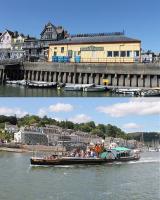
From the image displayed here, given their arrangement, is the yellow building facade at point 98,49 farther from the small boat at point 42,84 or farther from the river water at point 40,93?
the river water at point 40,93

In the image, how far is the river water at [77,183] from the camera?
14.2m

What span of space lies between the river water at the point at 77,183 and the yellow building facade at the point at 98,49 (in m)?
7.07

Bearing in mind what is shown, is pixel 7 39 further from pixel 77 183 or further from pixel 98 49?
pixel 77 183

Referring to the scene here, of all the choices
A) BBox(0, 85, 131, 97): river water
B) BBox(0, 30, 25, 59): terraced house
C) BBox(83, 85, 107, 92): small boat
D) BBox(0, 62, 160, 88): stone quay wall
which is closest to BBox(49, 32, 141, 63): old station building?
BBox(0, 62, 160, 88): stone quay wall

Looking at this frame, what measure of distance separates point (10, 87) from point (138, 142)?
2730cm

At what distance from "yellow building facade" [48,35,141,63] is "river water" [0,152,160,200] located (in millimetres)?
7074

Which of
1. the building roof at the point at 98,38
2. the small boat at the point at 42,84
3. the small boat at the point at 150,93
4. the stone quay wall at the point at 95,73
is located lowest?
the small boat at the point at 150,93

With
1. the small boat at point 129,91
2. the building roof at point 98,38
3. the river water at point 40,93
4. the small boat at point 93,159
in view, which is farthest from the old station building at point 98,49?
the small boat at point 93,159

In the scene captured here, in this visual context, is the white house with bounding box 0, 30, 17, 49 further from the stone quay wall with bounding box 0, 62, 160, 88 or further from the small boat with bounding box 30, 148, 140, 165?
the small boat with bounding box 30, 148, 140, 165

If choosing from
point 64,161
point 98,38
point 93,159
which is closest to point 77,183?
point 64,161

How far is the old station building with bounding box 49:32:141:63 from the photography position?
1024 inches

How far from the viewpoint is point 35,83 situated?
1026 inches

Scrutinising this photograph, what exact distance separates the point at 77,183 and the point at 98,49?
12202 mm

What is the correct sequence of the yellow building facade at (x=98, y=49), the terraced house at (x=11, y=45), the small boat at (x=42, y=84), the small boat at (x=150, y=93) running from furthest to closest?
the terraced house at (x=11, y=45) < the yellow building facade at (x=98, y=49) < the small boat at (x=42, y=84) < the small boat at (x=150, y=93)
